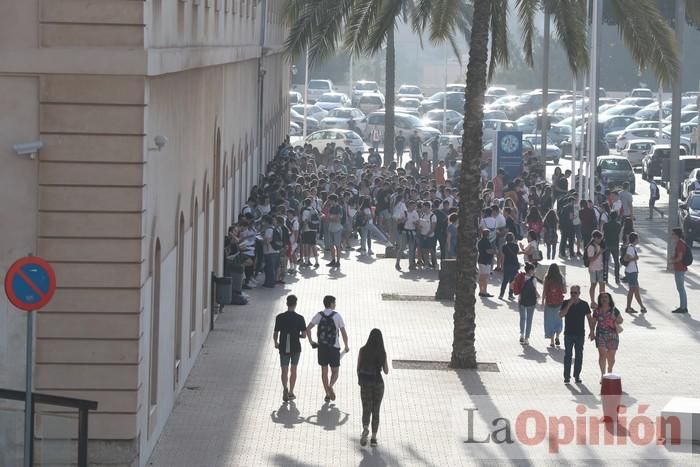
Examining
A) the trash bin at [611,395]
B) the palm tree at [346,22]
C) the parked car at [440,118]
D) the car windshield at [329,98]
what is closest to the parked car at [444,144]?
the parked car at [440,118]

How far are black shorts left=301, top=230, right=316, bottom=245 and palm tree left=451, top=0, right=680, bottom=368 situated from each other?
346 inches

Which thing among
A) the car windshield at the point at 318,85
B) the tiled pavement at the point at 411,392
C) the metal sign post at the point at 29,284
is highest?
the car windshield at the point at 318,85

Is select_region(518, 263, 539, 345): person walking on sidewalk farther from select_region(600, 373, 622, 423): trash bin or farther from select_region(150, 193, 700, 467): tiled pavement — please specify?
select_region(600, 373, 622, 423): trash bin

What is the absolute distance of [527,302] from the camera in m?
25.6

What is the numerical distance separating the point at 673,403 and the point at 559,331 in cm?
653

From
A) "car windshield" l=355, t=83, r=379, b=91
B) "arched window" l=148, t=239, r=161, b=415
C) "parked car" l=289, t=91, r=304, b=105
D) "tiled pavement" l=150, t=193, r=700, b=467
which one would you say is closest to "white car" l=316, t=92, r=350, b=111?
"parked car" l=289, t=91, r=304, b=105

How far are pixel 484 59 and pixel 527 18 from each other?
3534mm

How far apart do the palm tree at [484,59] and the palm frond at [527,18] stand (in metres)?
0.02

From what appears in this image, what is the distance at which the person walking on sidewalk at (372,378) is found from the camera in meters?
18.3

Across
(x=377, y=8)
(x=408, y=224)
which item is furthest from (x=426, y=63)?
(x=377, y=8)

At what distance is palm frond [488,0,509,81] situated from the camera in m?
26.4

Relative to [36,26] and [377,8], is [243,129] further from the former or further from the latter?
[36,26]

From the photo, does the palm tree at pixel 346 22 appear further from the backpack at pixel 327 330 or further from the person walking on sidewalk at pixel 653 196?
the person walking on sidewalk at pixel 653 196

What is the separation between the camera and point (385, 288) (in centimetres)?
3266
